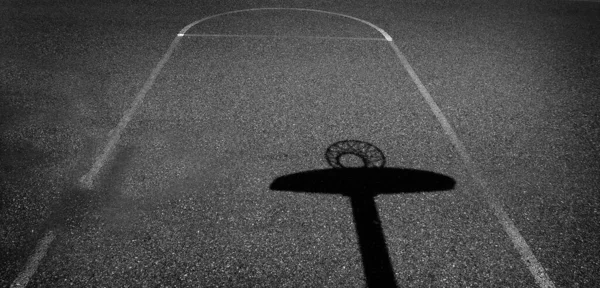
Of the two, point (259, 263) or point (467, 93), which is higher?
point (467, 93)

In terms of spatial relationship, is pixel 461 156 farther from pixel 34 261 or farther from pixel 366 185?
pixel 34 261

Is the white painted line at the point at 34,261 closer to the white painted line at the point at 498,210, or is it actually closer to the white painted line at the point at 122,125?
the white painted line at the point at 122,125

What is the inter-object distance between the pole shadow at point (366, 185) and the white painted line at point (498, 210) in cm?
35

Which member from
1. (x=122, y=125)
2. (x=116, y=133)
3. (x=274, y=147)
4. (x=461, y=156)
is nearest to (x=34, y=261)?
(x=116, y=133)

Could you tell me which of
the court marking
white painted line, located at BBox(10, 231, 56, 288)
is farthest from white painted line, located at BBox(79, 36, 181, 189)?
white painted line, located at BBox(10, 231, 56, 288)

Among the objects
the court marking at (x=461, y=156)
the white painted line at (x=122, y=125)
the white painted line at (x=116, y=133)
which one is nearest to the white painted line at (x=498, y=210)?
the court marking at (x=461, y=156)

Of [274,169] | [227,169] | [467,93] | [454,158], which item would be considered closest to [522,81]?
[467,93]

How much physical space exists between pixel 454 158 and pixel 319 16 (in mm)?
5109

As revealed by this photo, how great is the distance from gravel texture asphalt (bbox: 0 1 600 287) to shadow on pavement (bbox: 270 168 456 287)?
0.28 ft

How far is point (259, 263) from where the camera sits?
312 cm

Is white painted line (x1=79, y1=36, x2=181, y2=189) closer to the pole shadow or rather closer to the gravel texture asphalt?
the gravel texture asphalt

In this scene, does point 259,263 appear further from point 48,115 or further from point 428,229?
point 48,115

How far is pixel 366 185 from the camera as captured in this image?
394 cm

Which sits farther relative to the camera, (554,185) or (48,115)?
(48,115)
